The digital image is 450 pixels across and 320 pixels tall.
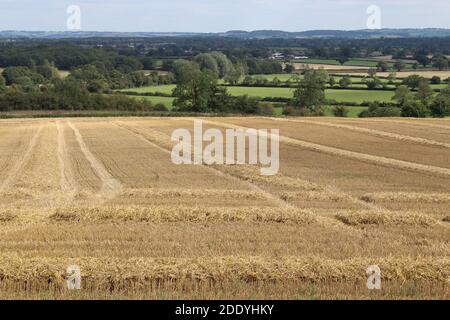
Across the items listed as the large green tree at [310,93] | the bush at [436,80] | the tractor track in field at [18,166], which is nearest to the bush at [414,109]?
the large green tree at [310,93]

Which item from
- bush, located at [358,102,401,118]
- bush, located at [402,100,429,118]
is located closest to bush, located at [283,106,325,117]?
bush, located at [358,102,401,118]

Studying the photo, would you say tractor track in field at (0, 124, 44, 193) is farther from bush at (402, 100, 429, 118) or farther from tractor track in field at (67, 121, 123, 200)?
bush at (402, 100, 429, 118)

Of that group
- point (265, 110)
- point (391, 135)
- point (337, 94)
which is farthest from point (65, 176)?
point (337, 94)

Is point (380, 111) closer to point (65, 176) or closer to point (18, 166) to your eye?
point (18, 166)

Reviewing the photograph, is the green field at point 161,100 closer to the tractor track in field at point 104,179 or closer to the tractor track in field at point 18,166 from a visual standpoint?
the tractor track in field at point 18,166

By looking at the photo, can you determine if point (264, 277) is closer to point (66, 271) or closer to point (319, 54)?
point (66, 271)

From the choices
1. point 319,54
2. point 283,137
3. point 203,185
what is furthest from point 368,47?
point 203,185
